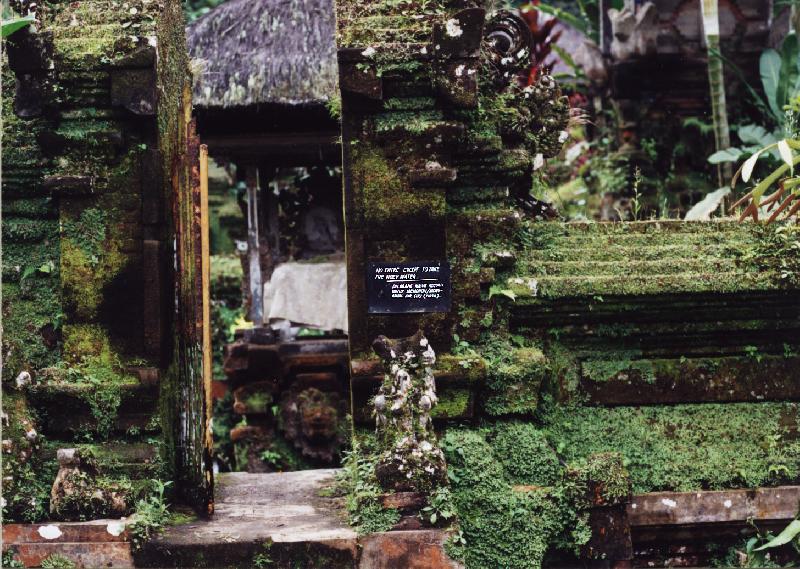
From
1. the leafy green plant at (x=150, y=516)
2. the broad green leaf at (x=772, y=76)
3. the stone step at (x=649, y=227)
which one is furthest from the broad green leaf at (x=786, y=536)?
the broad green leaf at (x=772, y=76)

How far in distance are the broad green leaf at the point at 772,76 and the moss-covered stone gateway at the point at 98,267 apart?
6728 millimetres

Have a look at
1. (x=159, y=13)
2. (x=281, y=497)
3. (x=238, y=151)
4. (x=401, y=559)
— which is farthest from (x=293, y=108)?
(x=401, y=559)

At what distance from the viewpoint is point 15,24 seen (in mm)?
4875

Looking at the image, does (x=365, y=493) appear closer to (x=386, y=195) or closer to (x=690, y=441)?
(x=386, y=195)

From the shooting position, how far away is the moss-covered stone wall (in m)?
5.09

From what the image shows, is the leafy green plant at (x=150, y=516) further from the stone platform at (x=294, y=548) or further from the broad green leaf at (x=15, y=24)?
the broad green leaf at (x=15, y=24)

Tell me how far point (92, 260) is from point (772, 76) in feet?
24.7

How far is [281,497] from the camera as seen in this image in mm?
5777

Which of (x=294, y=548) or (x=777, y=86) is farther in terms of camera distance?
(x=777, y=86)

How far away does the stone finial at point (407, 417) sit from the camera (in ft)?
15.4

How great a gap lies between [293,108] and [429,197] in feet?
12.8

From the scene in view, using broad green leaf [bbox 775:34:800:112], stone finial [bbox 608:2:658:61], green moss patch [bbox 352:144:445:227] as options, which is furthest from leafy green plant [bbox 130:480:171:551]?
broad green leaf [bbox 775:34:800:112]

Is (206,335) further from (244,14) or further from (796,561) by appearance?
(244,14)

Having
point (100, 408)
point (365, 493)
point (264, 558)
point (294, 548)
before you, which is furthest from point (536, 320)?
point (100, 408)
